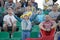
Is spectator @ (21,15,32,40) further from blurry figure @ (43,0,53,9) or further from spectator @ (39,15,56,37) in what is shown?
blurry figure @ (43,0,53,9)

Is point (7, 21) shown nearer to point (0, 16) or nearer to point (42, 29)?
point (0, 16)

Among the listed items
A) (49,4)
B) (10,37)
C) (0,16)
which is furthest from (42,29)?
(49,4)

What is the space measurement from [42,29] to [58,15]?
1345 mm

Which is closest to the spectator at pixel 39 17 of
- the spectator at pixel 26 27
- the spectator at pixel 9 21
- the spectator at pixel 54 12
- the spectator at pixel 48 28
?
the spectator at pixel 54 12

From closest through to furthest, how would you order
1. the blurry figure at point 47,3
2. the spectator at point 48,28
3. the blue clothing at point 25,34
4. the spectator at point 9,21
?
the spectator at point 48,28, the blue clothing at point 25,34, the spectator at point 9,21, the blurry figure at point 47,3

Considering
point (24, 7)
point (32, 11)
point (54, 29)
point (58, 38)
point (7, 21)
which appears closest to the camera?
point (58, 38)

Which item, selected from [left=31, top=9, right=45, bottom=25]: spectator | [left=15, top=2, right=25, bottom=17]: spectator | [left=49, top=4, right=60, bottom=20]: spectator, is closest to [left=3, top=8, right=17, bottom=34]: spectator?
[left=31, top=9, right=45, bottom=25]: spectator

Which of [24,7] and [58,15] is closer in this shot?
[58,15]

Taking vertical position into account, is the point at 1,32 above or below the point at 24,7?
below

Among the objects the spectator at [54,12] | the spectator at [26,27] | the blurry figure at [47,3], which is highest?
the blurry figure at [47,3]

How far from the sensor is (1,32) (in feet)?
27.3

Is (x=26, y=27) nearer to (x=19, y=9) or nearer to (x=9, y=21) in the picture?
(x=9, y=21)

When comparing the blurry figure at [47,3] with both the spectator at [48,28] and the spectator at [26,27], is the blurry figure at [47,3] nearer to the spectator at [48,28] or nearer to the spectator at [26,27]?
the spectator at [26,27]

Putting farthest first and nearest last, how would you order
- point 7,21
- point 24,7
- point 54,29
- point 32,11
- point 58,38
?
point 24,7 < point 32,11 < point 7,21 < point 54,29 < point 58,38
